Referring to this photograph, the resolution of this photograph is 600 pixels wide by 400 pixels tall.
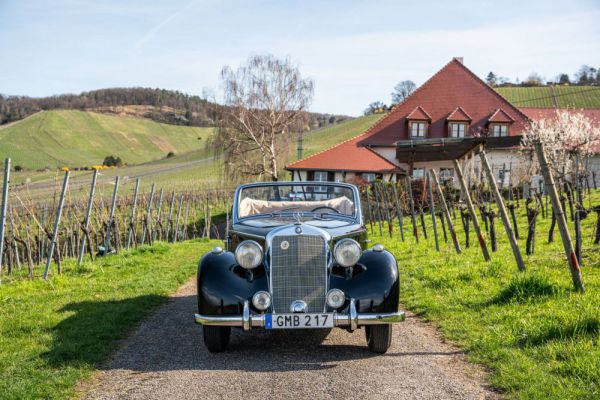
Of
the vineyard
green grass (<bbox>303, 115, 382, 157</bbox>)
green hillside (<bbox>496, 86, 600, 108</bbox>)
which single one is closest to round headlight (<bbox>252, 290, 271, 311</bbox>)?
the vineyard

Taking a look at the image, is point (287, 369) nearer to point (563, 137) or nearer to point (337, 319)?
point (337, 319)

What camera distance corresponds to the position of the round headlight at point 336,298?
5.63 meters

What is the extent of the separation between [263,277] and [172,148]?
111685mm

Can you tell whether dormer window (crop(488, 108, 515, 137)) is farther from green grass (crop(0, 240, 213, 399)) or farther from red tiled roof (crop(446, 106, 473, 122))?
green grass (crop(0, 240, 213, 399))

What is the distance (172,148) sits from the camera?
11438 cm

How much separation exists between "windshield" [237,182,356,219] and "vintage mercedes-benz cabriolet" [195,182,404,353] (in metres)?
1.42

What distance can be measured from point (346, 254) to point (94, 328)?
2.99 metres

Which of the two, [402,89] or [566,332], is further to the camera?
[402,89]

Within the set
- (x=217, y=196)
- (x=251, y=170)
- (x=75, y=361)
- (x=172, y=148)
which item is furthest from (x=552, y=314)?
(x=172, y=148)

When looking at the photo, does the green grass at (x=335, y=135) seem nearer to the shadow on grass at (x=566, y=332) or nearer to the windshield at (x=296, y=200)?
the windshield at (x=296, y=200)

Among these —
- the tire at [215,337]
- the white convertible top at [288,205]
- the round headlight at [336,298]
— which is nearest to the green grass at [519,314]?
the round headlight at [336,298]

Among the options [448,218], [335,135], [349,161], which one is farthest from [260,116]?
[335,135]

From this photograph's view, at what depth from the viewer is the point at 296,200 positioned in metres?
7.98

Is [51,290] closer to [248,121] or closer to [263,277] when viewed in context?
[263,277]
